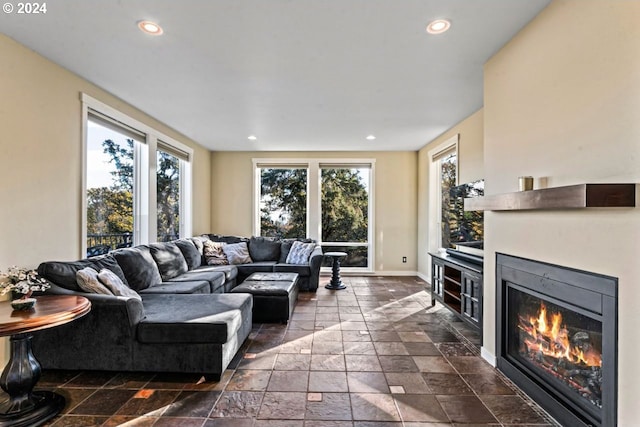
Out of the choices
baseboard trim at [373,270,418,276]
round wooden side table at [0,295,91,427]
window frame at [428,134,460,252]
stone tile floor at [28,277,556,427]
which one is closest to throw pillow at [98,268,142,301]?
round wooden side table at [0,295,91,427]

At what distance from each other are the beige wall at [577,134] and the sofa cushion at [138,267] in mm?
3500

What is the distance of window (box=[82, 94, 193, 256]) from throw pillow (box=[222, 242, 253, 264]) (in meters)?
0.91

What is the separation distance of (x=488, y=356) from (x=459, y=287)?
1.08 m

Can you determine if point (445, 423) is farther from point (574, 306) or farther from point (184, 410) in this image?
point (184, 410)

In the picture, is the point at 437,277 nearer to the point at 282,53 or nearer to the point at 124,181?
the point at 282,53

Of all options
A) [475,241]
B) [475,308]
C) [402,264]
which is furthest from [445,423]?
[402,264]

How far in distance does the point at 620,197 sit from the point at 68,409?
332 centimetres

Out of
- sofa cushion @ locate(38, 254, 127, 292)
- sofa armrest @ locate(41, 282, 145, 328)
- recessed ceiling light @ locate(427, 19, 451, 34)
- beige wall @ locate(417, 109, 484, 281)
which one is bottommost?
sofa armrest @ locate(41, 282, 145, 328)

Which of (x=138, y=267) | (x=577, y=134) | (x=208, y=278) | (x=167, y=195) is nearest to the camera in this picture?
(x=577, y=134)

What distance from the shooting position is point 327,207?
6.66m

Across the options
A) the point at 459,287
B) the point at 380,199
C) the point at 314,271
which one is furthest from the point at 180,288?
the point at 380,199

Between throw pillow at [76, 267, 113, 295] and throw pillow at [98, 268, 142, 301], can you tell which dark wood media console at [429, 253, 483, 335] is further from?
throw pillow at [76, 267, 113, 295]

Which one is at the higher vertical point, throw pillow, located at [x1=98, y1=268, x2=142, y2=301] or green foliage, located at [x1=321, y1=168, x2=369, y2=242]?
green foliage, located at [x1=321, y1=168, x2=369, y2=242]

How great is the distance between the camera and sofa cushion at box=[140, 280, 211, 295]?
11.3ft
